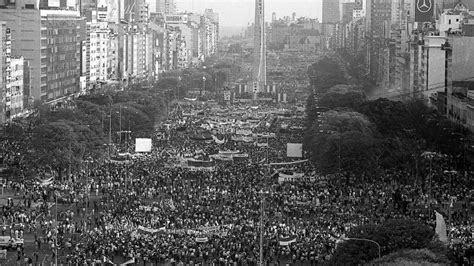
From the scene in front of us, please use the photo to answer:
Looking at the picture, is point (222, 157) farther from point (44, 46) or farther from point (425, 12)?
point (425, 12)

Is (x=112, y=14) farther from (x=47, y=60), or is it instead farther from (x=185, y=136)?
(x=185, y=136)

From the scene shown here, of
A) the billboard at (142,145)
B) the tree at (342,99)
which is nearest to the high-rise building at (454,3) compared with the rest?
the tree at (342,99)

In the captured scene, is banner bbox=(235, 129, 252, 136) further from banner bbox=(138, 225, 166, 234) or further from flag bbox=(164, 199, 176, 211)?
banner bbox=(138, 225, 166, 234)

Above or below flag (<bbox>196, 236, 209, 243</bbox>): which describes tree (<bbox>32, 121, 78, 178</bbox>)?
above

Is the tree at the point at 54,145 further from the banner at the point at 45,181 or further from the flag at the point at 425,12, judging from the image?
the flag at the point at 425,12

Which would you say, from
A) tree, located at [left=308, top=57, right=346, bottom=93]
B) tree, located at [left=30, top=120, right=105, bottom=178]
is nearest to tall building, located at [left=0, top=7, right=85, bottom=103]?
tree, located at [left=308, top=57, right=346, bottom=93]

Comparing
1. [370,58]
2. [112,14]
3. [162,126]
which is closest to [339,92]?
[162,126]
